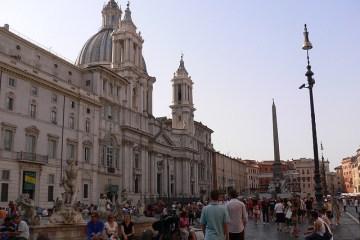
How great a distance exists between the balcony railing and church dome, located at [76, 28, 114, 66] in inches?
1140

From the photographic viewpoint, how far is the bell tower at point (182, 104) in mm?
77062

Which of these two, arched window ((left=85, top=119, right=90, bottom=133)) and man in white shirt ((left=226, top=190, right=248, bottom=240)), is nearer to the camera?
man in white shirt ((left=226, top=190, right=248, bottom=240))

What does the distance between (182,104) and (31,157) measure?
44373 millimetres

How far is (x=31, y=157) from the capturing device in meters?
35.2

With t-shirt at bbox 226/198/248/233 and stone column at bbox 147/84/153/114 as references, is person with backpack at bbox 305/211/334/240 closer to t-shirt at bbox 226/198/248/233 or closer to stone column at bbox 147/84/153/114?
t-shirt at bbox 226/198/248/233

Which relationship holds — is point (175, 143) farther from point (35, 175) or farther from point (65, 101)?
point (35, 175)

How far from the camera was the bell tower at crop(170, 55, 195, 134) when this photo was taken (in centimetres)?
7706

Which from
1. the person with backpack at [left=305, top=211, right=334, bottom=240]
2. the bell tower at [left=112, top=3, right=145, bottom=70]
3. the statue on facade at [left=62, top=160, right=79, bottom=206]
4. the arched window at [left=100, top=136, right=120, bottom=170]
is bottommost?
the person with backpack at [left=305, top=211, right=334, bottom=240]

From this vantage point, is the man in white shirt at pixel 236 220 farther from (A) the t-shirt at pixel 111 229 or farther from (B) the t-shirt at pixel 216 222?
(A) the t-shirt at pixel 111 229

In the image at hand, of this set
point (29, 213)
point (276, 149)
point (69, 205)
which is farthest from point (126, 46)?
point (29, 213)

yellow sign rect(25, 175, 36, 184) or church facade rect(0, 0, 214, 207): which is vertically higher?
church facade rect(0, 0, 214, 207)

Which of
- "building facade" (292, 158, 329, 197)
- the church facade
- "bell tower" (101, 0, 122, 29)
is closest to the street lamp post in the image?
the church facade

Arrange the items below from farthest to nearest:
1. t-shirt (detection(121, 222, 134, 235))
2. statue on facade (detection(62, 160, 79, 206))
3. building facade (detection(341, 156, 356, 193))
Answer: building facade (detection(341, 156, 356, 193)) → statue on facade (detection(62, 160, 79, 206)) → t-shirt (detection(121, 222, 134, 235))

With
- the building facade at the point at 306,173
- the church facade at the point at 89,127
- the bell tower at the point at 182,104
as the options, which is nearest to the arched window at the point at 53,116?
the church facade at the point at 89,127
